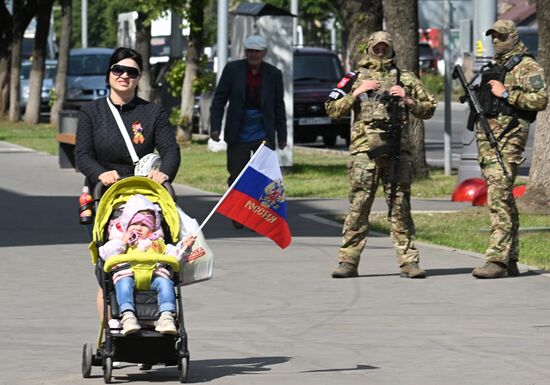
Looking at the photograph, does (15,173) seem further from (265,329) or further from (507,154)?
(265,329)

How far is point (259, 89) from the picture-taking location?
52.3ft

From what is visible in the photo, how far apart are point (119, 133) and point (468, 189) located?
35.7 ft

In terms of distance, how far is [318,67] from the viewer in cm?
3469

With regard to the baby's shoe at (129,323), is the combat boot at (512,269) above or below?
below

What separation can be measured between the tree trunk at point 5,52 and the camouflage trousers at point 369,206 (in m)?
36.3

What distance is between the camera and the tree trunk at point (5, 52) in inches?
1887

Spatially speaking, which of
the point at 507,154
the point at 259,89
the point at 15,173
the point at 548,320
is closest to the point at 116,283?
the point at 548,320

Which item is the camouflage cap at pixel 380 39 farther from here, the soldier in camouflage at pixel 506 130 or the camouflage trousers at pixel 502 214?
the camouflage trousers at pixel 502 214

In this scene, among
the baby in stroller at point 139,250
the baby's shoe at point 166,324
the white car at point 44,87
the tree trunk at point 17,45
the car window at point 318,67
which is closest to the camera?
the baby's shoe at point 166,324

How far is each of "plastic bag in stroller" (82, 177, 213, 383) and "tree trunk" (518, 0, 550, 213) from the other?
9.08 m

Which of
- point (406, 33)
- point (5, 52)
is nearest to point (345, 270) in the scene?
point (406, 33)

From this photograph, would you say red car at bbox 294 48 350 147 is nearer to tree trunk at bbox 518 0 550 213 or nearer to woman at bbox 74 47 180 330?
tree trunk at bbox 518 0 550 213

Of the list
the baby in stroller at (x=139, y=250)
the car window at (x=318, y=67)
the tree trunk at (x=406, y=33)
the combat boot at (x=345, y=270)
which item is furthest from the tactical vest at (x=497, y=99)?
the car window at (x=318, y=67)

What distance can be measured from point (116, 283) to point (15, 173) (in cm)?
1667
